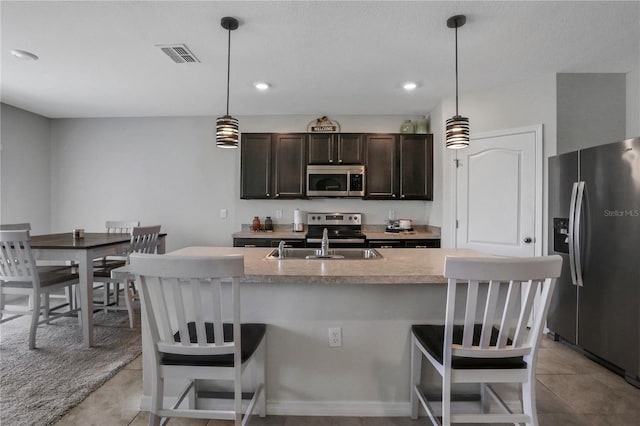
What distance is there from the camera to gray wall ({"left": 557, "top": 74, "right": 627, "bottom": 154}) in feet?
9.74

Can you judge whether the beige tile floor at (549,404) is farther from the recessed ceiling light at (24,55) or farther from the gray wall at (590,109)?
the recessed ceiling light at (24,55)

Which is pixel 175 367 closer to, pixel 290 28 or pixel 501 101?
pixel 290 28

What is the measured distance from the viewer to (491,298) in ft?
4.10

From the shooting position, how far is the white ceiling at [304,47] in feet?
6.85

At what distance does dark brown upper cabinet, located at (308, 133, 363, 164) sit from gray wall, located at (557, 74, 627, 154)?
2.10 metres

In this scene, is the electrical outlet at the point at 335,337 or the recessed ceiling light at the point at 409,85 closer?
the electrical outlet at the point at 335,337

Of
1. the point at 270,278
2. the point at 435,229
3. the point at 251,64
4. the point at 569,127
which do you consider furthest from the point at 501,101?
the point at 270,278

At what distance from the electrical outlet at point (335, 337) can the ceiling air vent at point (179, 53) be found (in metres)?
2.43

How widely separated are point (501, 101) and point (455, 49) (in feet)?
3.72

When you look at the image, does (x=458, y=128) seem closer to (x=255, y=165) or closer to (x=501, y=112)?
(x=501, y=112)

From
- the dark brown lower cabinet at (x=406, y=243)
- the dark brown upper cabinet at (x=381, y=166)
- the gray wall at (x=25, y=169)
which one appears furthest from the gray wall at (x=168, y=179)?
the dark brown lower cabinet at (x=406, y=243)

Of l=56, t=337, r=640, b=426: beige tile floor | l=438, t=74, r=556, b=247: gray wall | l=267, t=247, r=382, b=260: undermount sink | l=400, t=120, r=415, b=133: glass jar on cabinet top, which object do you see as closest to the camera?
l=56, t=337, r=640, b=426: beige tile floor

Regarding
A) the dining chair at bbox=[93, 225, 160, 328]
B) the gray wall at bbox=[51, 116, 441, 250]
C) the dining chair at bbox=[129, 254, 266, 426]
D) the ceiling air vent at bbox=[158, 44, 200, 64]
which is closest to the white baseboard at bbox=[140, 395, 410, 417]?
the dining chair at bbox=[129, 254, 266, 426]

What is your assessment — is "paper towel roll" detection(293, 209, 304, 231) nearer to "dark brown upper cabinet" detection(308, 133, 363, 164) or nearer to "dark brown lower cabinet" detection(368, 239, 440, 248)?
"dark brown upper cabinet" detection(308, 133, 363, 164)
